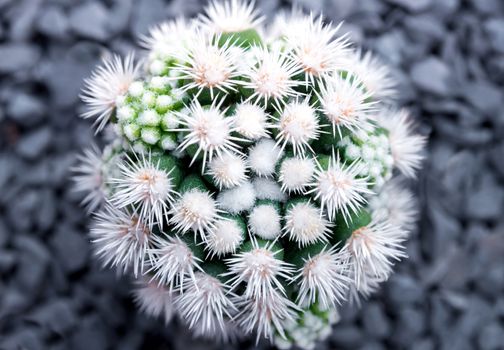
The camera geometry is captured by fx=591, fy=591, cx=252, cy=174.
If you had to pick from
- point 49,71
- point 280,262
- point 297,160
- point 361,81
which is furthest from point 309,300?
point 49,71

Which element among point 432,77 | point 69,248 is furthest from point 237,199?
point 432,77

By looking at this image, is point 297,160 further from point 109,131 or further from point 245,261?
point 109,131

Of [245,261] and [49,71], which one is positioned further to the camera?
[49,71]

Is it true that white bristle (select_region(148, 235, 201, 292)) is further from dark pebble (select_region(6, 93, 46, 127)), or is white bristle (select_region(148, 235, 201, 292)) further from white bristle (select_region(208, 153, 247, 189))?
dark pebble (select_region(6, 93, 46, 127))

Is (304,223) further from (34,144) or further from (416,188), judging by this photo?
(34,144)

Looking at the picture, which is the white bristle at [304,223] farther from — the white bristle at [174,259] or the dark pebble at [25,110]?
the dark pebble at [25,110]

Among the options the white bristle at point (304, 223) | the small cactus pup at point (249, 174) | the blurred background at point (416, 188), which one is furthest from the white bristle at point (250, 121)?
the blurred background at point (416, 188)

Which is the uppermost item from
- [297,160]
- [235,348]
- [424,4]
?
[424,4]
